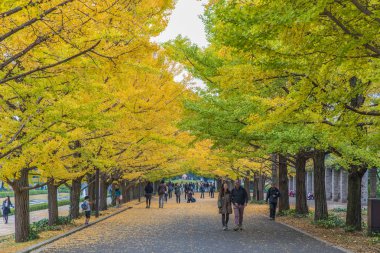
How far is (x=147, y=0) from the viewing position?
10695 millimetres

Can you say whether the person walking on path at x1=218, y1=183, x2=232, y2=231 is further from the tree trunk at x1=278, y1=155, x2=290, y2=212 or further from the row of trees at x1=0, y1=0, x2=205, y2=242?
the tree trunk at x1=278, y1=155, x2=290, y2=212

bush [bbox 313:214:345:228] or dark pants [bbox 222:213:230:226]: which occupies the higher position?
dark pants [bbox 222:213:230:226]

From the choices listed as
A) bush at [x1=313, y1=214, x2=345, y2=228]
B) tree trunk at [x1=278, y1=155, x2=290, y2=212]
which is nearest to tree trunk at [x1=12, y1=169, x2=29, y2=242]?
bush at [x1=313, y1=214, x2=345, y2=228]

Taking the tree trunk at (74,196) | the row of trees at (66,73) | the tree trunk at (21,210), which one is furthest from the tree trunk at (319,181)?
the tree trunk at (21,210)

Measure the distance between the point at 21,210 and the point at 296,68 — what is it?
1105cm

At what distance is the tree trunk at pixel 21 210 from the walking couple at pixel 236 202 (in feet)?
21.4

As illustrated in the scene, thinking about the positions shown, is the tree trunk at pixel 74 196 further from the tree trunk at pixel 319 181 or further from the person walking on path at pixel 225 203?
the tree trunk at pixel 319 181

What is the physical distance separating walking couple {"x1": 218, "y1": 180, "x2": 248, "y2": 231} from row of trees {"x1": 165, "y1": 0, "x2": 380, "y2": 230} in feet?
5.74

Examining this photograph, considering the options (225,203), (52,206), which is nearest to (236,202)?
(225,203)

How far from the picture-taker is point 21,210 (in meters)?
16.2

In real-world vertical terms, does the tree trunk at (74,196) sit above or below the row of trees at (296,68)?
below

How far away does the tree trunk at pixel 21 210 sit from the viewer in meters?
16.1

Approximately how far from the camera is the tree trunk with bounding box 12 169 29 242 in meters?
16.1

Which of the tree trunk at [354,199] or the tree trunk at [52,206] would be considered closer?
the tree trunk at [354,199]
